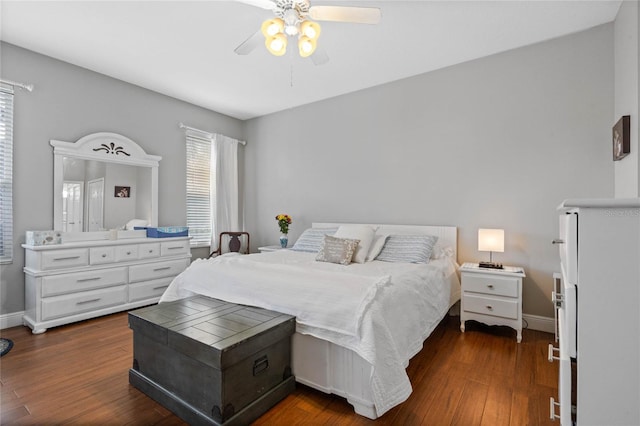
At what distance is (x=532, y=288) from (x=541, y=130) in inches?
60.1

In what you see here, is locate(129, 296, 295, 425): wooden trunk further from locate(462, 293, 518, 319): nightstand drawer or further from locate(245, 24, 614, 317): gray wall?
locate(245, 24, 614, 317): gray wall

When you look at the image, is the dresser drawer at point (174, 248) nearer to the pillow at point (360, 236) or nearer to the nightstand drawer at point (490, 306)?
the pillow at point (360, 236)

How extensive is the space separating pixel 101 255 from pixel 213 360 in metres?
2.55

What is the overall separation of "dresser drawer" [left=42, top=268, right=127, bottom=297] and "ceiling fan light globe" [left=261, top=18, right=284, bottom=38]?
2996 millimetres

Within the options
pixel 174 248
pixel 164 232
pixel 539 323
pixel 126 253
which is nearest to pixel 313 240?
pixel 174 248

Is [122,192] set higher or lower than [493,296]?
higher

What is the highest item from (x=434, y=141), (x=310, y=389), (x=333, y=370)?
(x=434, y=141)

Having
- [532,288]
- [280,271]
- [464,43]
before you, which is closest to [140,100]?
[280,271]

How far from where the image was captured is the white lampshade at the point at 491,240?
289 cm

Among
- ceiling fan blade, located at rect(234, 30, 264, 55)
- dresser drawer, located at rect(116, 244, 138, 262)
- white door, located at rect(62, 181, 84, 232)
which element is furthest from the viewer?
dresser drawer, located at rect(116, 244, 138, 262)

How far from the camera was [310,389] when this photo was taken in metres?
1.99

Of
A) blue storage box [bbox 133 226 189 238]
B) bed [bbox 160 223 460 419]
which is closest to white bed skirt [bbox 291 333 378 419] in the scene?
bed [bbox 160 223 460 419]

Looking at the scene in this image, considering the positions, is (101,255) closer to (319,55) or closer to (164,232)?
(164,232)

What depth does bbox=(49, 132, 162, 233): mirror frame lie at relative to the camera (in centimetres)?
329
